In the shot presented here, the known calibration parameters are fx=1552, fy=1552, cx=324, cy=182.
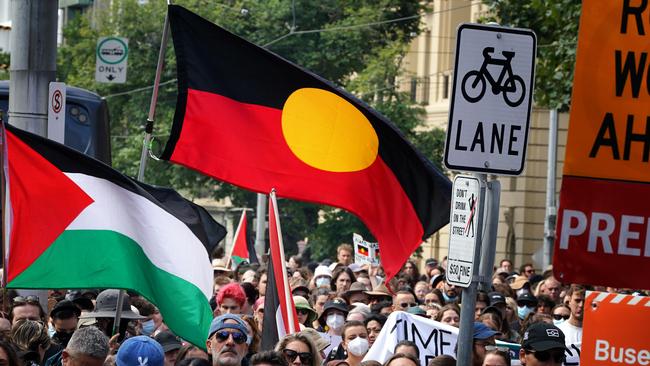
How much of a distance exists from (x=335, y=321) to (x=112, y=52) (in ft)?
50.2

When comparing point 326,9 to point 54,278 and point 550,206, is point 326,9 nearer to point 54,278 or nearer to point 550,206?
point 550,206

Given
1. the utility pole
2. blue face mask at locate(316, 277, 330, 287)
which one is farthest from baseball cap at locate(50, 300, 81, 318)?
blue face mask at locate(316, 277, 330, 287)

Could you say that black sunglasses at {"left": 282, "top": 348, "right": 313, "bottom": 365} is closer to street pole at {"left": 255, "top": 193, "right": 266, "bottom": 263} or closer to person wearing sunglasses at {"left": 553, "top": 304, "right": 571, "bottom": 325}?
person wearing sunglasses at {"left": 553, "top": 304, "right": 571, "bottom": 325}

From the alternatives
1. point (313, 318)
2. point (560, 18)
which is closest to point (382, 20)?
point (560, 18)

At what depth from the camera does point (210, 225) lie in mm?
9938

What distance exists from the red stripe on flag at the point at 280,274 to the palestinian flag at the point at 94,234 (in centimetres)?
55

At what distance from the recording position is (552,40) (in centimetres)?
2527

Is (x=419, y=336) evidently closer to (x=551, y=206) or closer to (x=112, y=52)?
(x=112, y=52)

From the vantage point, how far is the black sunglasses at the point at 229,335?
9.04m

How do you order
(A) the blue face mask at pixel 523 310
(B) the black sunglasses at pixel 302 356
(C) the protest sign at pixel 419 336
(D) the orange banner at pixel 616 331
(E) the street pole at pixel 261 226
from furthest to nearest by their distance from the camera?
(E) the street pole at pixel 261 226 → (A) the blue face mask at pixel 523 310 → (C) the protest sign at pixel 419 336 → (B) the black sunglasses at pixel 302 356 → (D) the orange banner at pixel 616 331

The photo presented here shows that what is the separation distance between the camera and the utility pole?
415 inches

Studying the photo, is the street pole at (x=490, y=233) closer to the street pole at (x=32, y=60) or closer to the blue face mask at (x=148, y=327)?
the street pole at (x=32, y=60)

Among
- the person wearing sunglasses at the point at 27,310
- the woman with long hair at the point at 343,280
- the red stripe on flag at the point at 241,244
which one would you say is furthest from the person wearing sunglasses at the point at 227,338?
the red stripe on flag at the point at 241,244

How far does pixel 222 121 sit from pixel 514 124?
11.0ft
